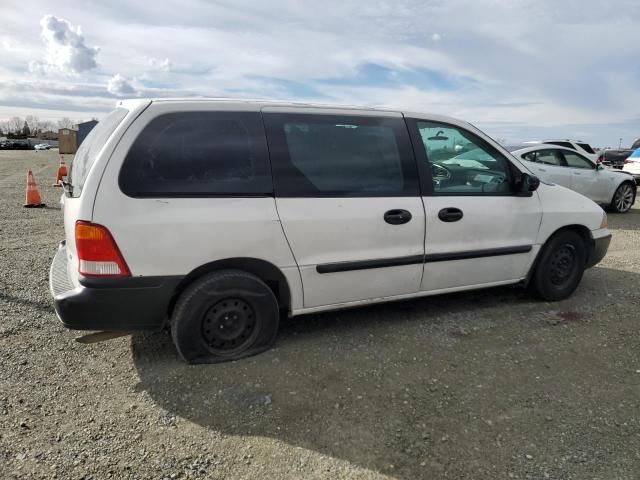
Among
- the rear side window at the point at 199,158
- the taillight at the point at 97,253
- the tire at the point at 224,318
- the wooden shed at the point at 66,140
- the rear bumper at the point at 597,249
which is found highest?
the wooden shed at the point at 66,140

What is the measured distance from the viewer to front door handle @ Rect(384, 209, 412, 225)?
3.51 metres

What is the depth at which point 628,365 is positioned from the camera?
11.1ft

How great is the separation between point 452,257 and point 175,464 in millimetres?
2522

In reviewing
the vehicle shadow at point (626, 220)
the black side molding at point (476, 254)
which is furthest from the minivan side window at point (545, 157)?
the black side molding at point (476, 254)

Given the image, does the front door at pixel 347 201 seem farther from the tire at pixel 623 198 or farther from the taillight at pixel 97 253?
the tire at pixel 623 198

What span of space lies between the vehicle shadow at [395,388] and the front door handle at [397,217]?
0.92 meters

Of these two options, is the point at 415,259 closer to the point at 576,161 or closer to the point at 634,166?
the point at 576,161

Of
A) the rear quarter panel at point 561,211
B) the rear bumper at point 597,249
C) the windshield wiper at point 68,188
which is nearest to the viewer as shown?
the windshield wiper at point 68,188

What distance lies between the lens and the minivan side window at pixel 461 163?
12.5ft

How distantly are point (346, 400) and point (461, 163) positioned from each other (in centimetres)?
225

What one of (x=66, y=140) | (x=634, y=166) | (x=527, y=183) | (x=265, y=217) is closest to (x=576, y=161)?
(x=634, y=166)

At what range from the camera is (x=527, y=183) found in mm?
4047

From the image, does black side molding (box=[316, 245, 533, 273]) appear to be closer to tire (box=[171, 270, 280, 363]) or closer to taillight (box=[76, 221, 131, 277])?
tire (box=[171, 270, 280, 363])

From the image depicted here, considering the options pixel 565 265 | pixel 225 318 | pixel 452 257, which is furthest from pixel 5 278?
pixel 565 265
